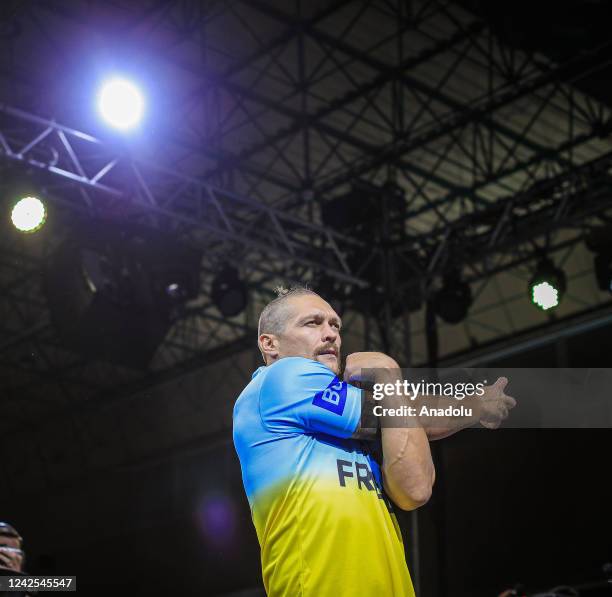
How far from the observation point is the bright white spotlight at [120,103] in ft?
33.9

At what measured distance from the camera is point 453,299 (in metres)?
12.8

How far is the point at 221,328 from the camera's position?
827 inches

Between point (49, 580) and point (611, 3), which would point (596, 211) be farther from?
point (49, 580)

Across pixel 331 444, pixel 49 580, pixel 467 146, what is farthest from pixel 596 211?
pixel 331 444

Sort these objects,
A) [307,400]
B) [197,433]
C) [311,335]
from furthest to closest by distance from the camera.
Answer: [197,433]
[311,335]
[307,400]

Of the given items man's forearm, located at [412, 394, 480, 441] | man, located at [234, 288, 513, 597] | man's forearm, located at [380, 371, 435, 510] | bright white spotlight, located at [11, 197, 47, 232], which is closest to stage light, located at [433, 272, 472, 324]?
bright white spotlight, located at [11, 197, 47, 232]

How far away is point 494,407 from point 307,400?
0.45 metres

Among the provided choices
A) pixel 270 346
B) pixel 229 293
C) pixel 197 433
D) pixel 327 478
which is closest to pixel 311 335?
pixel 270 346

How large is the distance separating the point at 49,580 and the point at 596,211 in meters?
7.69

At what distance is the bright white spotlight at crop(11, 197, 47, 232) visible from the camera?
34.2ft

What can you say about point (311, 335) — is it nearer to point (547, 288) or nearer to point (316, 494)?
point (316, 494)

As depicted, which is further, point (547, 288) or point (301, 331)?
point (547, 288)

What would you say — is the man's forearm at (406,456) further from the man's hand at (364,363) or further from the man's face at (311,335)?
the man's face at (311,335)

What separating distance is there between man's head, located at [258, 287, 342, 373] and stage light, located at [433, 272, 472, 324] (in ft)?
33.4
